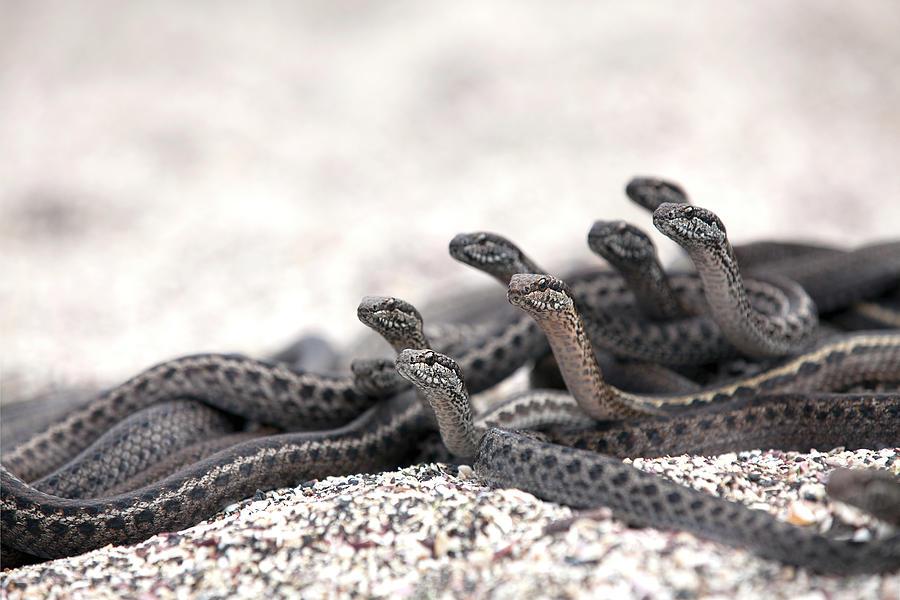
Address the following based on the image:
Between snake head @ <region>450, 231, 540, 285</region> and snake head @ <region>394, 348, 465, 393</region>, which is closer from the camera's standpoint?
snake head @ <region>394, 348, 465, 393</region>

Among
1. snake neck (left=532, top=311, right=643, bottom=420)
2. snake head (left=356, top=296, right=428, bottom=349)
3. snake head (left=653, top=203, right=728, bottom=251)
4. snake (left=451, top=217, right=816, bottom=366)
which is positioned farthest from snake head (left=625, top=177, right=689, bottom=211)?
snake head (left=356, top=296, right=428, bottom=349)

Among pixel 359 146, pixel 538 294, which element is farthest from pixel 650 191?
pixel 359 146

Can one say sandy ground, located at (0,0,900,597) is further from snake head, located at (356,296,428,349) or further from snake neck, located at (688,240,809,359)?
snake neck, located at (688,240,809,359)

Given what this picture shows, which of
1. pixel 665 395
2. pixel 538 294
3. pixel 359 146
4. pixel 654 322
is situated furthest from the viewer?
pixel 359 146

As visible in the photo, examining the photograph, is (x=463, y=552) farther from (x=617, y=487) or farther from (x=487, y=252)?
(x=487, y=252)

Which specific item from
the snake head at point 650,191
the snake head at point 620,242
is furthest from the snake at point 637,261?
the snake head at point 650,191

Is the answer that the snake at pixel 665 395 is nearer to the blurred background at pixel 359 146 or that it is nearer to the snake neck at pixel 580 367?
the snake neck at pixel 580 367
